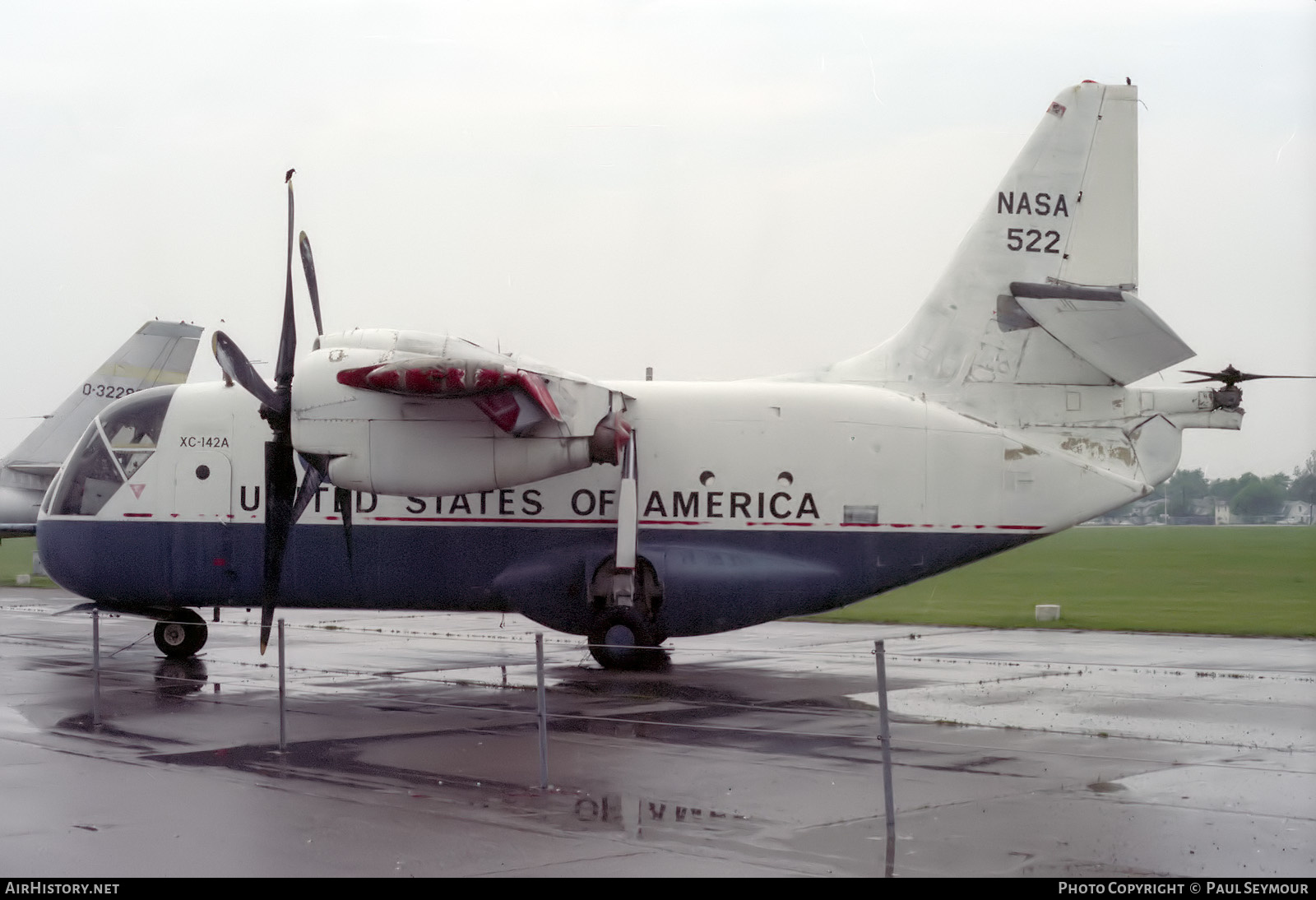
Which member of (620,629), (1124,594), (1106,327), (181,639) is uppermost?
(1106,327)

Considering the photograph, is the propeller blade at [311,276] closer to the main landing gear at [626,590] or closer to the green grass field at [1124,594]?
the main landing gear at [626,590]

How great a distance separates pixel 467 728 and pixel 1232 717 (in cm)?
837

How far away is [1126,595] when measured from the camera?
38344 mm

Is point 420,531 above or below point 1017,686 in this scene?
above

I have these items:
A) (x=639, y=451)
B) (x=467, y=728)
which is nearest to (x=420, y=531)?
(x=639, y=451)

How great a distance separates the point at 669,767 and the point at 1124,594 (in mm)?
29600

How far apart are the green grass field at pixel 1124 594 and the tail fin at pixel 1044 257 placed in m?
8.05

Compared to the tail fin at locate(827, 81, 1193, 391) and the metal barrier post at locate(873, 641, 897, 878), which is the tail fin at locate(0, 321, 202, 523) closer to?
the tail fin at locate(827, 81, 1193, 391)

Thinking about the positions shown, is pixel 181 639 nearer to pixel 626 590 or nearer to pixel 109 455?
pixel 109 455

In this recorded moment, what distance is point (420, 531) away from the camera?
20.0m

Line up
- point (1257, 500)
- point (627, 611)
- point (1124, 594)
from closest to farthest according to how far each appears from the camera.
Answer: point (627, 611) < point (1124, 594) < point (1257, 500)

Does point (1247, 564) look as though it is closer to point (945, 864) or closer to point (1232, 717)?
point (1232, 717)

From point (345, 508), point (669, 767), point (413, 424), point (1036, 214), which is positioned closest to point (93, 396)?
point (345, 508)

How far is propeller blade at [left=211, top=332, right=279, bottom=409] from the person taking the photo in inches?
681
